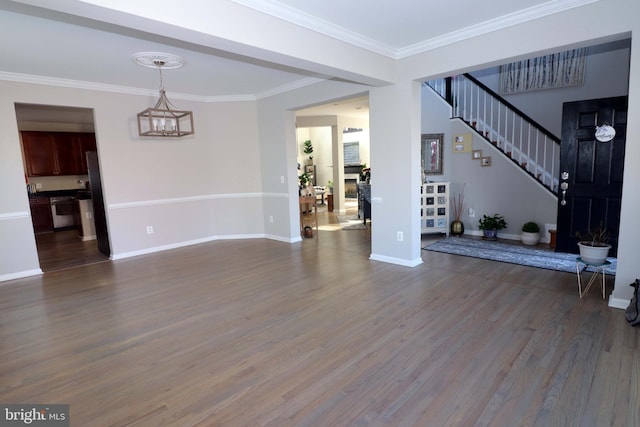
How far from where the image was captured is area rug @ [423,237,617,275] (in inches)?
163

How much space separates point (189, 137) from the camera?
601 centimetres

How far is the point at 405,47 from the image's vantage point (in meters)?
3.95

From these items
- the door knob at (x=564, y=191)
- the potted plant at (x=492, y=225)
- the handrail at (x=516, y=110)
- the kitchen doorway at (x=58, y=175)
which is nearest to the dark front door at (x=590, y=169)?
the door knob at (x=564, y=191)

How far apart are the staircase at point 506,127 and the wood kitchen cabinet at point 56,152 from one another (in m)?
7.81

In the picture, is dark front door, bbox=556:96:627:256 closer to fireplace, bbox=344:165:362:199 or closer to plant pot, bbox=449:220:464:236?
plant pot, bbox=449:220:464:236

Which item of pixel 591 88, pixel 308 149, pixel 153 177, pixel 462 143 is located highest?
pixel 591 88

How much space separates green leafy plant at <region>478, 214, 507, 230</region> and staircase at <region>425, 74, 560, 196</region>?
784mm

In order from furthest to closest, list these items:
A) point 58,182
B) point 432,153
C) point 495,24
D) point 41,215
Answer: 1. point 58,182
2. point 41,215
3. point 432,153
4. point 495,24

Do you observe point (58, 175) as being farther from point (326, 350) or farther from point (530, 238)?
point (530, 238)

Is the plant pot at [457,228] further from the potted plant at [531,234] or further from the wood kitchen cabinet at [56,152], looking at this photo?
the wood kitchen cabinet at [56,152]

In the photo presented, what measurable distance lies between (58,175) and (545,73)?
10164 millimetres

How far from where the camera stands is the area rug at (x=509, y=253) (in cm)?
415

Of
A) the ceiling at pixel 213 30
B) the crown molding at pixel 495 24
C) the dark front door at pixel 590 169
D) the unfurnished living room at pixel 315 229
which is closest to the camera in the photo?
the unfurnished living room at pixel 315 229

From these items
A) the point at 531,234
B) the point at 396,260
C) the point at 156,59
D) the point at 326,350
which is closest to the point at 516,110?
the point at 531,234
